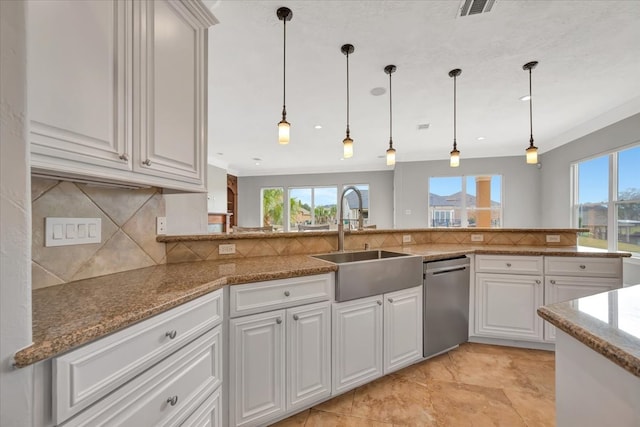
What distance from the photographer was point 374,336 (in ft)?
5.73

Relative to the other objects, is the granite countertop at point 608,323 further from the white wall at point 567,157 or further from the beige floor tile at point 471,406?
the white wall at point 567,157

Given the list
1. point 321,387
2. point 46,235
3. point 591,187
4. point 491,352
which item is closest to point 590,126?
point 591,187

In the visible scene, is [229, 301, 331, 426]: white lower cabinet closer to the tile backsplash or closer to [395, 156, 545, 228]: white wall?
the tile backsplash

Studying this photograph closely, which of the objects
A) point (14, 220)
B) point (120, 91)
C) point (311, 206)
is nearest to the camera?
point (14, 220)

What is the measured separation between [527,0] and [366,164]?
5.64 m

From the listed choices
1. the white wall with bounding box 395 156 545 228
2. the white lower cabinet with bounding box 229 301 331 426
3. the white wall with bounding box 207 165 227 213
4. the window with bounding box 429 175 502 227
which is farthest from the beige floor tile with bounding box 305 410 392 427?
the white wall with bounding box 207 165 227 213

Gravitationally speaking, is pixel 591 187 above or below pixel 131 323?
above

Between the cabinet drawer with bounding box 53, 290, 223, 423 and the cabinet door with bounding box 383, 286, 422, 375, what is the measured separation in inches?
49.8

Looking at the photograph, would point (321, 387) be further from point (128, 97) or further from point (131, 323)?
point (128, 97)

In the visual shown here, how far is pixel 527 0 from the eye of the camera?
1739 millimetres

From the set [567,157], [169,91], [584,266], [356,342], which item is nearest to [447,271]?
[356,342]

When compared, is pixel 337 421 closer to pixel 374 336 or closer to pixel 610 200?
pixel 374 336

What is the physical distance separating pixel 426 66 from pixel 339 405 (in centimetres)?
293

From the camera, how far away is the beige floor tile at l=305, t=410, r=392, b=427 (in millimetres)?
1505
